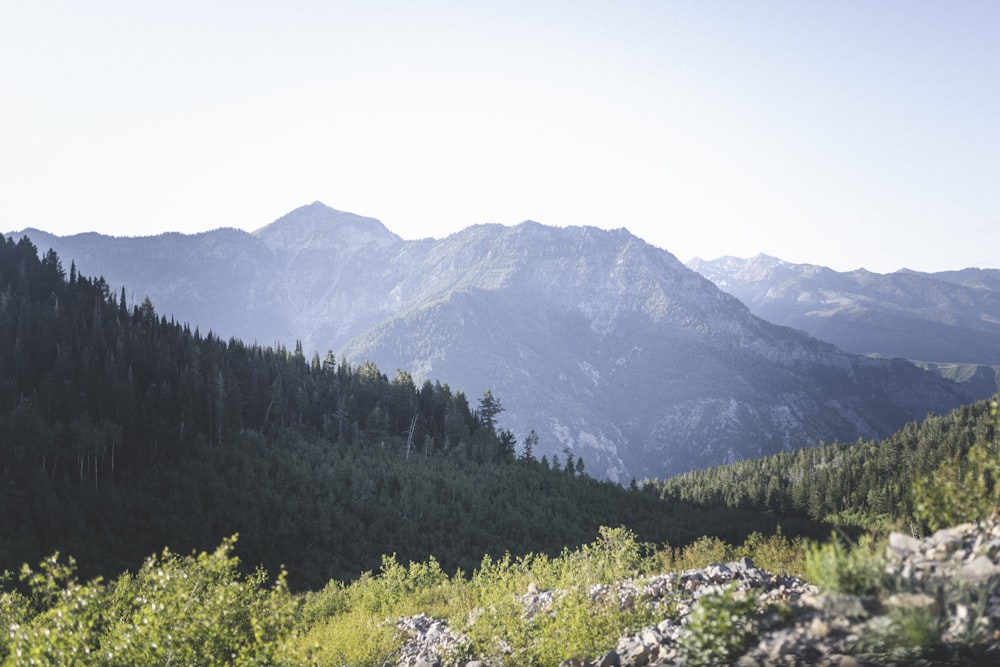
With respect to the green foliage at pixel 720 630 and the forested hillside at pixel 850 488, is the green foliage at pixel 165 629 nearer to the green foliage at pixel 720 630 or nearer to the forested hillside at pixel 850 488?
the green foliage at pixel 720 630

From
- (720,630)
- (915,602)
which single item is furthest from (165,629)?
(915,602)

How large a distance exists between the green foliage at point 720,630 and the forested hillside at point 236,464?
69622mm

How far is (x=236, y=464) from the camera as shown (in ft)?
325

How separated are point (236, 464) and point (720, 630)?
335 feet

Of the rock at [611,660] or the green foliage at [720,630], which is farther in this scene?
the rock at [611,660]

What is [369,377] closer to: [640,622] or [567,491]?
[567,491]

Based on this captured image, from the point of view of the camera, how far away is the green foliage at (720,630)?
1248 cm

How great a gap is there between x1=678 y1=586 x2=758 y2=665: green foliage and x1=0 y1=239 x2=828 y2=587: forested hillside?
228ft

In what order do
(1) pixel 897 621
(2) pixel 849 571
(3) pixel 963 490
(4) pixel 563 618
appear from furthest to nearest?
1. (4) pixel 563 618
2. (3) pixel 963 490
3. (2) pixel 849 571
4. (1) pixel 897 621

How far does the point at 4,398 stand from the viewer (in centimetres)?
→ 9325

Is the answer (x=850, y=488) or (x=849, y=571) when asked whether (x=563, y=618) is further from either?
(x=850, y=488)

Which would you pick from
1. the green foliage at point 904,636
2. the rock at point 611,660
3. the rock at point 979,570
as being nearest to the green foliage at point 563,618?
the rock at point 611,660

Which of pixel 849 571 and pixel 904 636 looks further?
pixel 849 571

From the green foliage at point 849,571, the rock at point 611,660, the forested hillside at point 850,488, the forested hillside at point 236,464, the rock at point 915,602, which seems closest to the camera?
the rock at point 915,602
